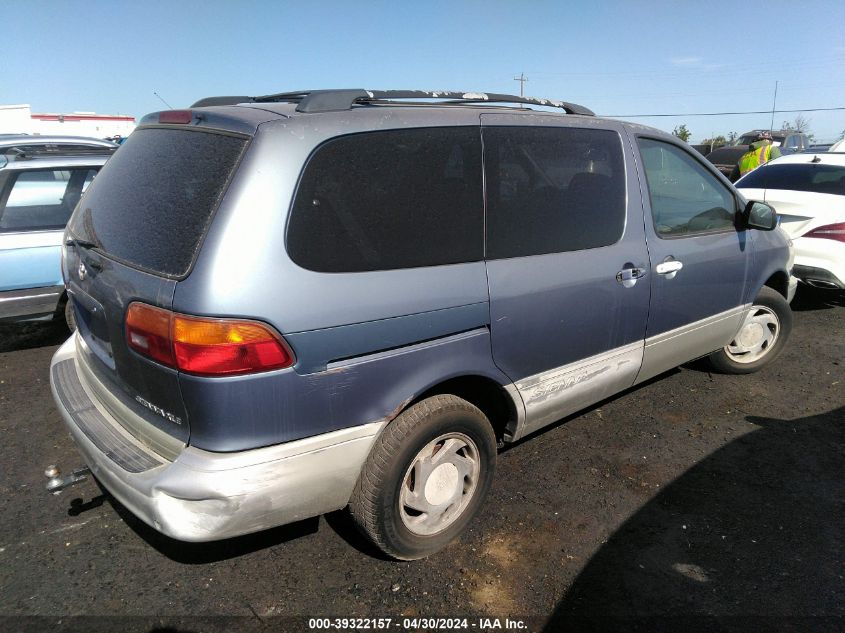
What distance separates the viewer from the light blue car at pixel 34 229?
4629 mm

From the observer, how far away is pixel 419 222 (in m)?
2.27

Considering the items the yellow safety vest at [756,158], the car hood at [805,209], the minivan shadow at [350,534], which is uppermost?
the yellow safety vest at [756,158]

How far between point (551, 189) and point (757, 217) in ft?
5.87

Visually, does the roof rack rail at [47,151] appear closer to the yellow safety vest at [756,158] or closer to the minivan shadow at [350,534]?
the minivan shadow at [350,534]

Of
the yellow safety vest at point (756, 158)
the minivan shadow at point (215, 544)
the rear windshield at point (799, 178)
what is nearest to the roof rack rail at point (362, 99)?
the minivan shadow at point (215, 544)

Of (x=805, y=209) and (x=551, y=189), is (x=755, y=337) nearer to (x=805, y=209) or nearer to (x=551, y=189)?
(x=805, y=209)

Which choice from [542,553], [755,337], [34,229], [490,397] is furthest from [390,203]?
[34,229]

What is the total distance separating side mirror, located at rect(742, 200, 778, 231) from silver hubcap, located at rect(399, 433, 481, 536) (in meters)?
2.49

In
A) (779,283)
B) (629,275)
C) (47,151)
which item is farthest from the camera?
(47,151)

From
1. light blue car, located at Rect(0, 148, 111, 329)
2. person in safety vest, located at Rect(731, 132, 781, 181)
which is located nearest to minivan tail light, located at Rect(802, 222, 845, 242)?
person in safety vest, located at Rect(731, 132, 781, 181)

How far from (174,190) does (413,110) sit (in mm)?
990

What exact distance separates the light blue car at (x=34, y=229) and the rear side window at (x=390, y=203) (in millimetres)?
3485

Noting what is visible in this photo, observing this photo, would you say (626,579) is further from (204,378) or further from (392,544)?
(204,378)

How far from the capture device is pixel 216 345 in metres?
1.86
